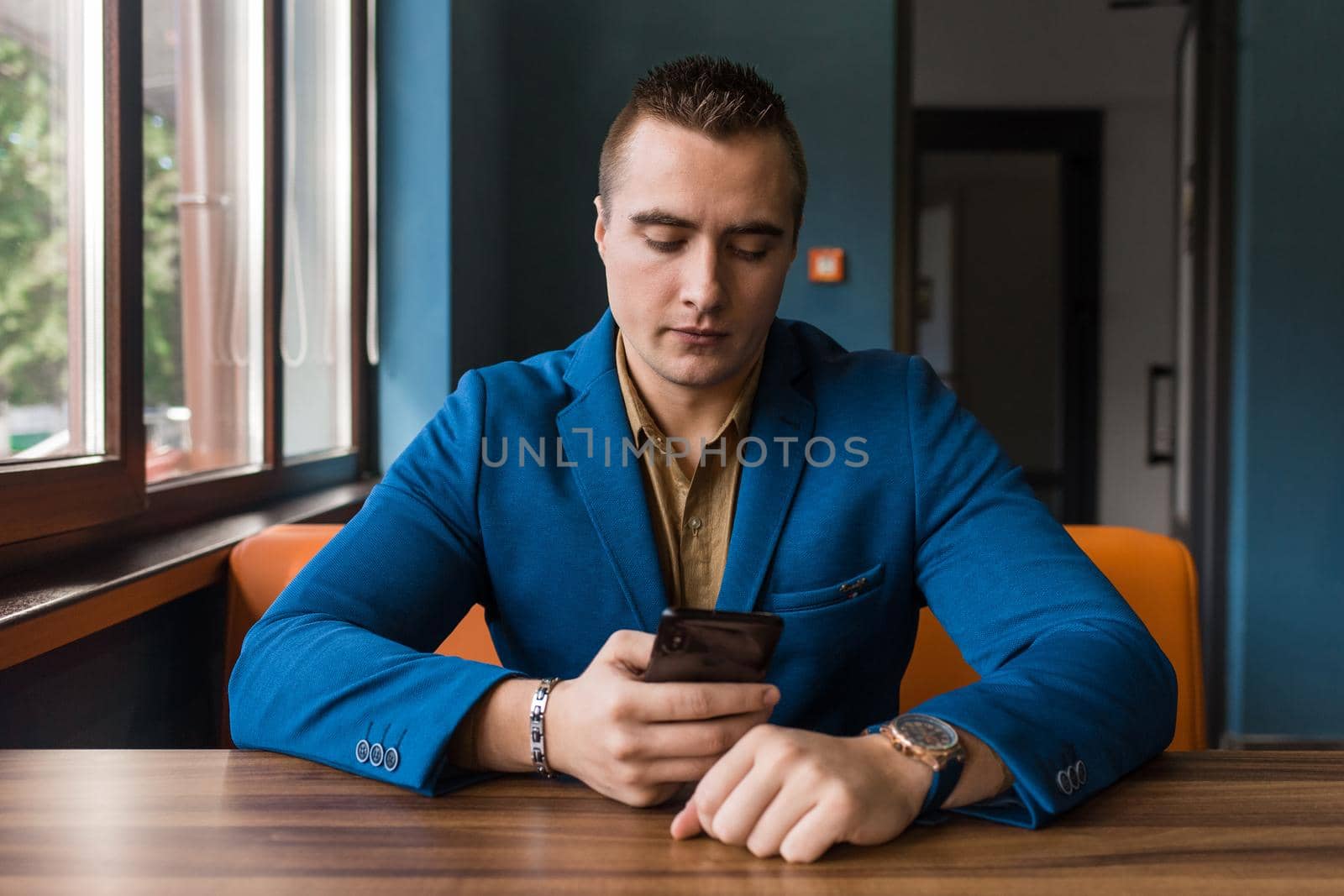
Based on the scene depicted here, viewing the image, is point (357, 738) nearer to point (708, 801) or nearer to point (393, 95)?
point (708, 801)

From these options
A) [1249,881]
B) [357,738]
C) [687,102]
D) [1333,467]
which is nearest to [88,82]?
[687,102]

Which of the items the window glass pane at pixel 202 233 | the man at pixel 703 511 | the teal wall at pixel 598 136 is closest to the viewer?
the man at pixel 703 511

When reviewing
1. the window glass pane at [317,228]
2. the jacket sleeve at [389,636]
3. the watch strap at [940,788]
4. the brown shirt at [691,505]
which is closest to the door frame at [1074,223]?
the window glass pane at [317,228]

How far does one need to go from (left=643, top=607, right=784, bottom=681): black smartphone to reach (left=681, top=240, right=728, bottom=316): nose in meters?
0.52

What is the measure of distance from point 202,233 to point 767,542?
1.47 metres

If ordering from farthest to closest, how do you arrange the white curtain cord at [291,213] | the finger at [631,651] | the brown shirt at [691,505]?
the white curtain cord at [291,213], the brown shirt at [691,505], the finger at [631,651]

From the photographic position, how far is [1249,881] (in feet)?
2.27

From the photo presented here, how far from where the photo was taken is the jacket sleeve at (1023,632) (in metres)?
0.86

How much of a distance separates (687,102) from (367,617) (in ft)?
2.28

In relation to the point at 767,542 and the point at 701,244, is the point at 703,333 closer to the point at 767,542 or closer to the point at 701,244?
the point at 701,244

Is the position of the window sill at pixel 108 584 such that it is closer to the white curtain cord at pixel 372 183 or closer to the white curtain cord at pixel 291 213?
the white curtain cord at pixel 291 213

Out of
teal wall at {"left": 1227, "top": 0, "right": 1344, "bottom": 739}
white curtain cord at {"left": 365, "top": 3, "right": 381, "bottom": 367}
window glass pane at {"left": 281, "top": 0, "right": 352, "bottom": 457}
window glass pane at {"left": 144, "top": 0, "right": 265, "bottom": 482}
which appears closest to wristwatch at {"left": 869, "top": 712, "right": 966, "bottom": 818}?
window glass pane at {"left": 144, "top": 0, "right": 265, "bottom": 482}

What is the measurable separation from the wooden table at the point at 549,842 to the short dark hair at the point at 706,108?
0.78 metres

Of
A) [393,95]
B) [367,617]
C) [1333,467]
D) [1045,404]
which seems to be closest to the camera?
[367,617]
